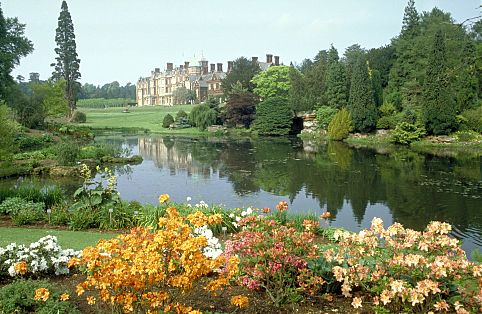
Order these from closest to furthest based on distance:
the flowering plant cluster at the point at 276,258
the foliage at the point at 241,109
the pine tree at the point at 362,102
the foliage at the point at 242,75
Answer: the flowering plant cluster at the point at 276,258, the pine tree at the point at 362,102, the foliage at the point at 241,109, the foliage at the point at 242,75

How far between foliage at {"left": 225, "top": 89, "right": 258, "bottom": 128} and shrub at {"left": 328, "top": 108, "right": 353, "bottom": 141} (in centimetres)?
1180

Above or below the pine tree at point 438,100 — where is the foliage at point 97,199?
below

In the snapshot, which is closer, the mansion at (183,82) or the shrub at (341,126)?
the shrub at (341,126)

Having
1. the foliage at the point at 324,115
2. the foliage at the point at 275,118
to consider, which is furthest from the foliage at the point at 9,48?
the foliage at the point at 324,115

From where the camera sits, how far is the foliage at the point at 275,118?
46688 millimetres

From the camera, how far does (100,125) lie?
5700 cm

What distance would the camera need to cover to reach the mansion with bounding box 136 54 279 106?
8225cm

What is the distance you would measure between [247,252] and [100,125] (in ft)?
183

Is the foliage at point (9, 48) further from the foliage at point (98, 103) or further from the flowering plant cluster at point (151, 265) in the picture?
the foliage at point (98, 103)

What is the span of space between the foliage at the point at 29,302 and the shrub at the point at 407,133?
1354 inches

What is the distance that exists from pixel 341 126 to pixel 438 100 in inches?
346

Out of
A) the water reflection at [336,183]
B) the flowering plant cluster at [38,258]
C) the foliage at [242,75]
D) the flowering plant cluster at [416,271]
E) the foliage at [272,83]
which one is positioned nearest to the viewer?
the flowering plant cluster at [416,271]

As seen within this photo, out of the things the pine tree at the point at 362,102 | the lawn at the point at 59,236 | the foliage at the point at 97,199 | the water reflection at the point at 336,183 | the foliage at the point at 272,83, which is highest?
the foliage at the point at 272,83

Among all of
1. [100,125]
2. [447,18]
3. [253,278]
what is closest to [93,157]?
[253,278]
